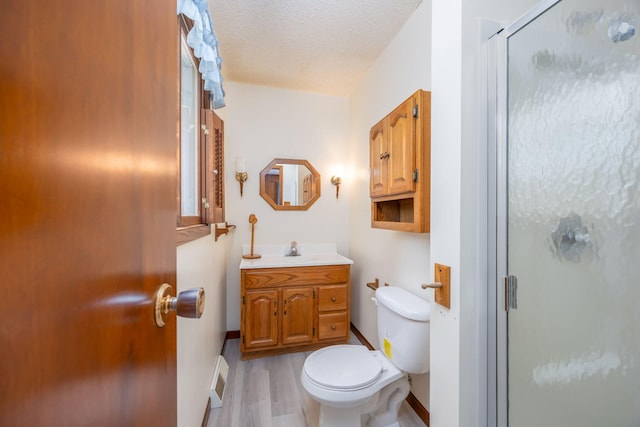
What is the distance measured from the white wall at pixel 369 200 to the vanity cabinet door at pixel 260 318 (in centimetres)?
81

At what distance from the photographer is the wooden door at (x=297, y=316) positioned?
212 cm

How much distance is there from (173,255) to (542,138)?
3.75ft

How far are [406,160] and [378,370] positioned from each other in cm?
109

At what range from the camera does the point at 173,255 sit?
605 millimetres

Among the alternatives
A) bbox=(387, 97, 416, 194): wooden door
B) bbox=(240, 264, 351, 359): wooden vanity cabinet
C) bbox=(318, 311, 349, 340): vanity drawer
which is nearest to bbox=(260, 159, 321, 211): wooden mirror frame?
bbox=(240, 264, 351, 359): wooden vanity cabinet

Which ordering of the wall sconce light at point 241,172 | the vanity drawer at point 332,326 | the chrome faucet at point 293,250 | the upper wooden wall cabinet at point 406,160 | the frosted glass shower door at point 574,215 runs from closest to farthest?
1. the frosted glass shower door at point 574,215
2. the upper wooden wall cabinet at point 406,160
3. the vanity drawer at point 332,326
4. the wall sconce light at point 241,172
5. the chrome faucet at point 293,250

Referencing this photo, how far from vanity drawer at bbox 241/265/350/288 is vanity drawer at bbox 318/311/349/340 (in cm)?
29

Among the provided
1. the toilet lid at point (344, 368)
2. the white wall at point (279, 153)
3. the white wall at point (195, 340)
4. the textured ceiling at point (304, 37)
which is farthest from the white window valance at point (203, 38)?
the toilet lid at point (344, 368)

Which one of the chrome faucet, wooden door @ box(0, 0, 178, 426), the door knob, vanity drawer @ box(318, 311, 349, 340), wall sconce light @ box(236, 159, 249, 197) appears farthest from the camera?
the chrome faucet

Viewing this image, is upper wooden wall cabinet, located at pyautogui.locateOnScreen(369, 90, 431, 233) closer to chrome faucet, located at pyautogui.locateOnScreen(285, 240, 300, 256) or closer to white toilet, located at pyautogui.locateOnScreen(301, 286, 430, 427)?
white toilet, located at pyautogui.locateOnScreen(301, 286, 430, 427)

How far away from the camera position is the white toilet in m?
1.26

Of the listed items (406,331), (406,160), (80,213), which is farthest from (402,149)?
(80,213)

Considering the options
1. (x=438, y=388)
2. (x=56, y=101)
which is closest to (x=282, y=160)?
(x=438, y=388)

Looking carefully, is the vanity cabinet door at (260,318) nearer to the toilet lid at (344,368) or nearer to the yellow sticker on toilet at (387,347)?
the toilet lid at (344,368)
